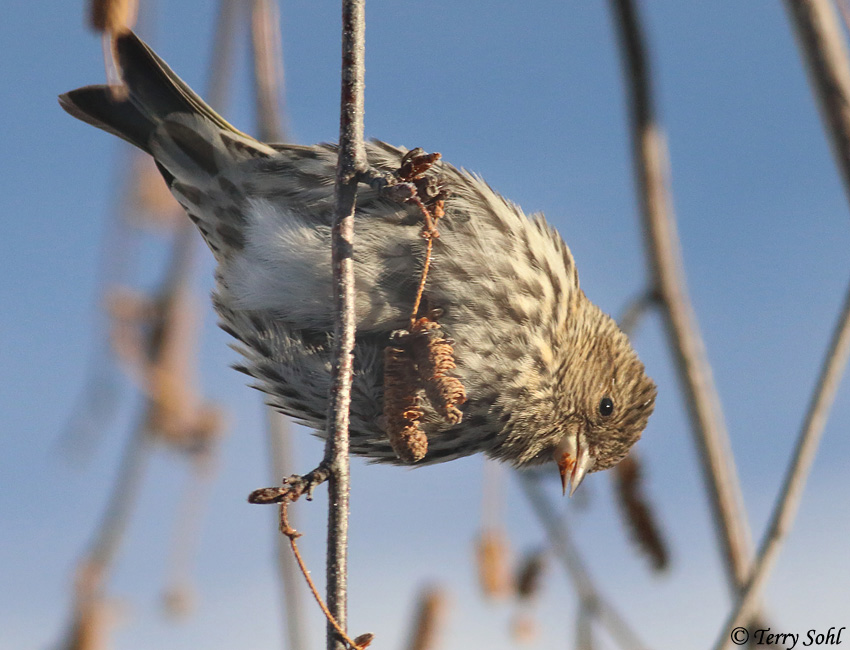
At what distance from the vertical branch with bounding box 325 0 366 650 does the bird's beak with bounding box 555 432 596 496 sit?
1.53 m

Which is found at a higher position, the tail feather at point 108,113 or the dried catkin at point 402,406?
the tail feather at point 108,113

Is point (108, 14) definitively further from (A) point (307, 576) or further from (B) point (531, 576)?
(B) point (531, 576)

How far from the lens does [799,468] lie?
296cm

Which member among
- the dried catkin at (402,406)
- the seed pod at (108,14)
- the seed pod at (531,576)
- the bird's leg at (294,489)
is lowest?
the seed pod at (531,576)

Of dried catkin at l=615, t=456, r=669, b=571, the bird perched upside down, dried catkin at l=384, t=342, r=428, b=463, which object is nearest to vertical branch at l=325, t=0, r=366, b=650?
dried catkin at l=384, t=342, r=428, b=463

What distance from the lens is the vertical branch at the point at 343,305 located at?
2.01 meters

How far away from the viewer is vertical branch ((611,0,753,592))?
147 inches

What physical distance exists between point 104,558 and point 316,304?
3.42 ft

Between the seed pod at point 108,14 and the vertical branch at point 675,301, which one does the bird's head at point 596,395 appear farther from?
the seed pod at point 108,14

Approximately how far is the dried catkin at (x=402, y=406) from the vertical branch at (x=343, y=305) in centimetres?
56

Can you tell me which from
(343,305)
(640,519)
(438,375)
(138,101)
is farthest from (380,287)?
(640,519)

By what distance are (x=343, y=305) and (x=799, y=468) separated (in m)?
1.65

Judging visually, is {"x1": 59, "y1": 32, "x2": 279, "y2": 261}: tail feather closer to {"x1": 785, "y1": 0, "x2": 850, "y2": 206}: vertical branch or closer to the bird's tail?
the bird's tail

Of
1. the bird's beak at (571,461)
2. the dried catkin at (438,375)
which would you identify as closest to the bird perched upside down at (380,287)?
the bird's beak at (571,461)
